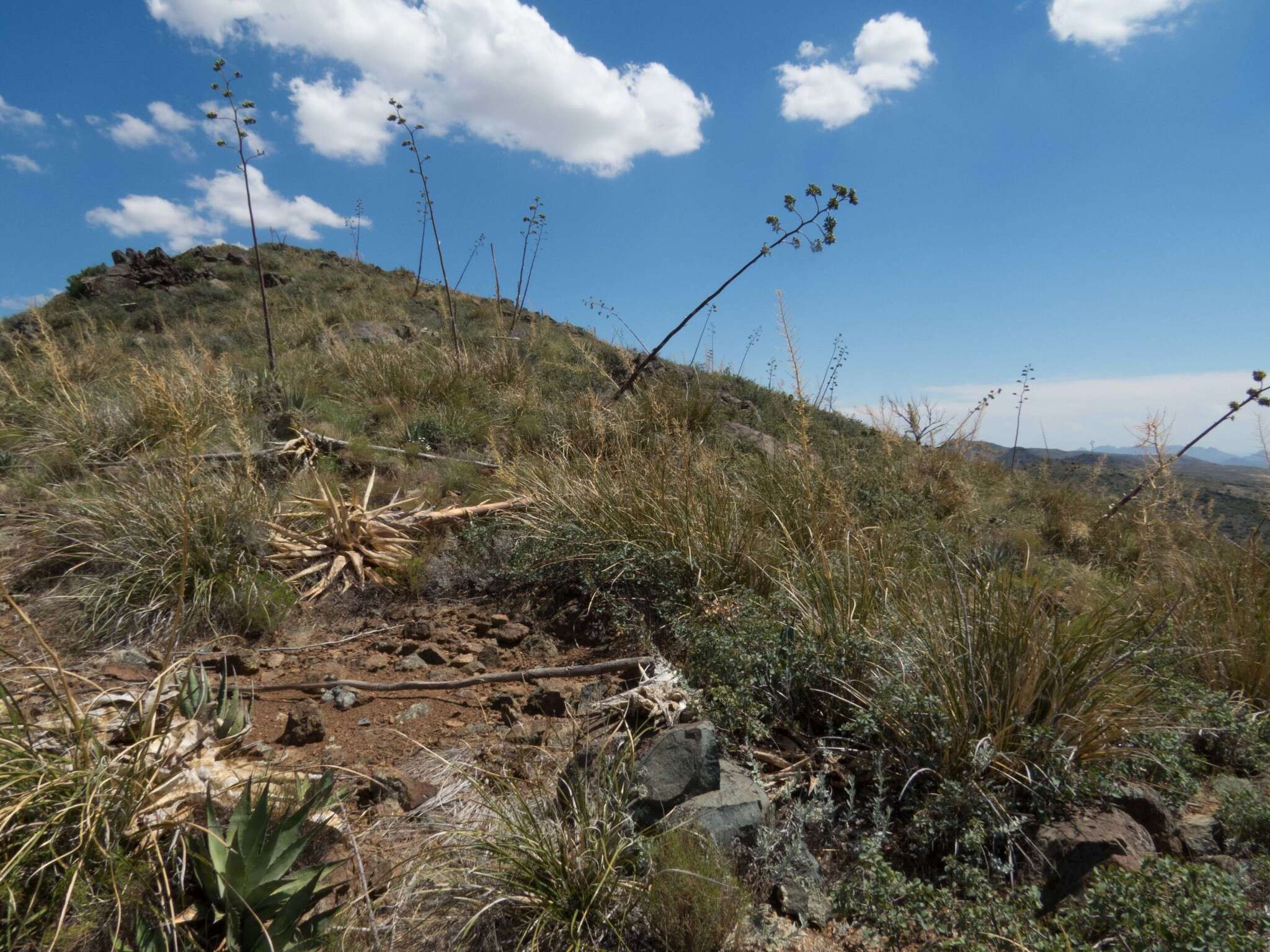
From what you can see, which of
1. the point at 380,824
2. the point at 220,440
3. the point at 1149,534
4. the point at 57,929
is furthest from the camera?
the point at 220,440

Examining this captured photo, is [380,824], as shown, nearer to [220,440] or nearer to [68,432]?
[220,440]

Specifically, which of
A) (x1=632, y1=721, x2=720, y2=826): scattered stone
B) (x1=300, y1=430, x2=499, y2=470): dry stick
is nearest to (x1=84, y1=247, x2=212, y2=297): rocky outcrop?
(x1=300, y1=430, x2=499, y2=470): dry stick

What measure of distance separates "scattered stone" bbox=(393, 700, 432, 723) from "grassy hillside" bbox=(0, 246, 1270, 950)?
86cm

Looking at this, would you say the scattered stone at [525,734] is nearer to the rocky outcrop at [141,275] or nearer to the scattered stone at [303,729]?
the scattered stone at [303,729]

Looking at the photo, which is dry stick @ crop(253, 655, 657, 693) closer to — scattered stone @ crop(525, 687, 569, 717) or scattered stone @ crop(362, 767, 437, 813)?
scattered stone @ crop(525, 687, 569, 717)

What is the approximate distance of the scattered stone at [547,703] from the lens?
2.94m

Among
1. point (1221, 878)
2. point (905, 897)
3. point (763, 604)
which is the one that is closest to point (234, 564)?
point (763, 604)

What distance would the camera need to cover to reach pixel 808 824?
2.25 meters

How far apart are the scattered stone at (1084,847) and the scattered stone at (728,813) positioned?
845 millimetres

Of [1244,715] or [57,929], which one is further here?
[1244,715]

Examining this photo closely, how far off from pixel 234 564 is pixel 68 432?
2865mm

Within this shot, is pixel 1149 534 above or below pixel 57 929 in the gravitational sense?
above

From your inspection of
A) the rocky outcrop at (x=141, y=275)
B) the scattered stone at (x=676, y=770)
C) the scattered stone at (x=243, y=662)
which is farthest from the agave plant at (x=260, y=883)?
the rocky outcrop at (x=141, y=275)

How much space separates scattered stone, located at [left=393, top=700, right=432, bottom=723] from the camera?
2.95m
